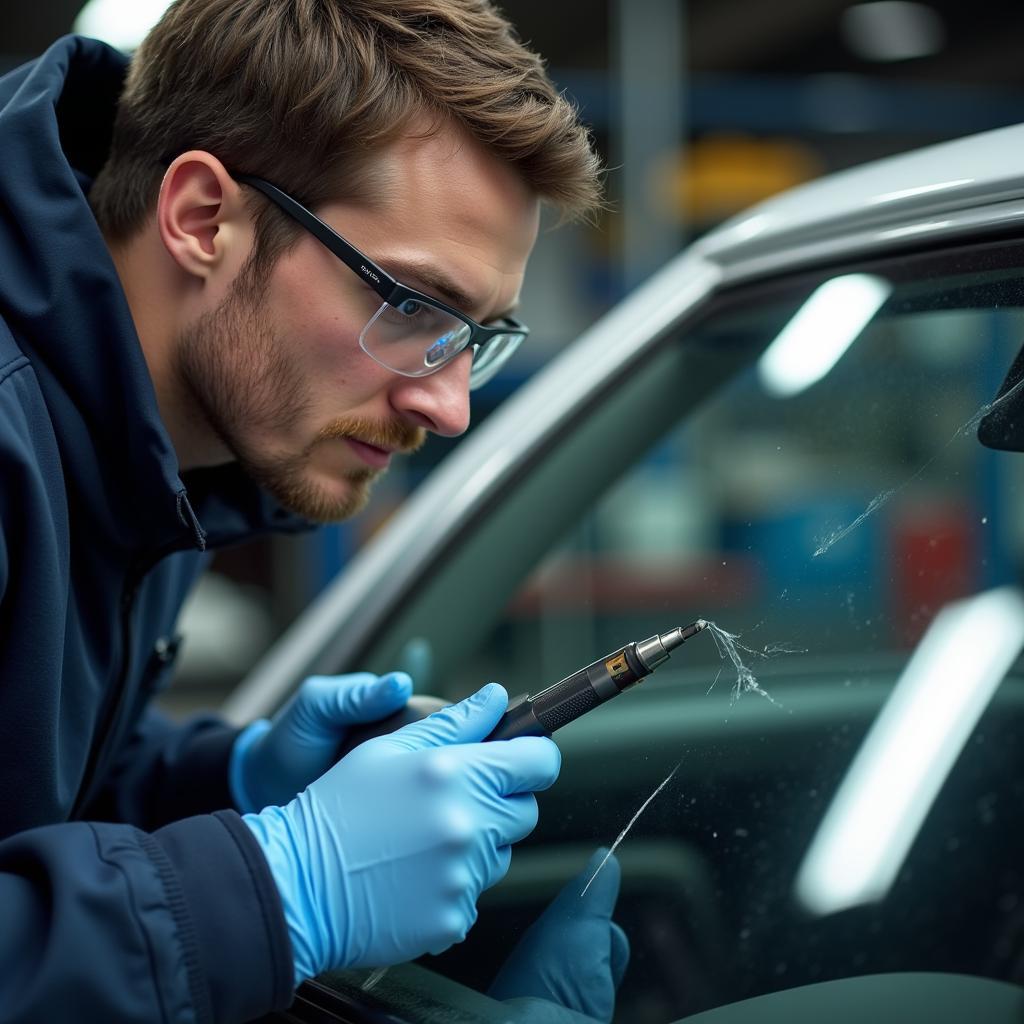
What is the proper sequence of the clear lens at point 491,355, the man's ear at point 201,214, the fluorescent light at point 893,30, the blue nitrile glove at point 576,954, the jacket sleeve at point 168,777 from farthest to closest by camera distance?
the fluorescent light at point 893,30, the jacket sleeve at point 168,777, the clear lens at point 491,355, the man's ear at point 201,214, the blue nitrile glove at point 576,954

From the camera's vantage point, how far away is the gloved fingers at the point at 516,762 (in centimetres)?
103

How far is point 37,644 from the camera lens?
4.00 feet

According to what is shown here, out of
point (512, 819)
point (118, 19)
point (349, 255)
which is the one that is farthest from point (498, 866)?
point (118, 19)

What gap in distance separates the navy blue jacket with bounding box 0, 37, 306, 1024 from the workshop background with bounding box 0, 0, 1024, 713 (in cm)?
436

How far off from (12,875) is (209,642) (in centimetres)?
585

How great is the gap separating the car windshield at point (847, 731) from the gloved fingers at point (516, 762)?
8 cm

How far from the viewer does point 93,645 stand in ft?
4.79

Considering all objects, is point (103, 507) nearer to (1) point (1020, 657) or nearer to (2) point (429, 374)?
(2) point (429, 374)

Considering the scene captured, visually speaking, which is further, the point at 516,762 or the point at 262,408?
the point at 262,408

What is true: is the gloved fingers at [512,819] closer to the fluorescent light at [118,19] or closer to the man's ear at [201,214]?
the man's ear at [201,214]

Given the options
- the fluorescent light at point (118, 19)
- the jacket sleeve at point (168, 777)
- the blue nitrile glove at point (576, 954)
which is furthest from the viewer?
the fluorescent light at point (118, 19)

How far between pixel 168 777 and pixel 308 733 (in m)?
0.32

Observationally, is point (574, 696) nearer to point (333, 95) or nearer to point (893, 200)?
point (893, 200)

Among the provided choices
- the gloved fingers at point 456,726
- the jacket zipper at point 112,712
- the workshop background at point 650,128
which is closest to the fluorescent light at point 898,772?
the gloved fingers at point 456,726
